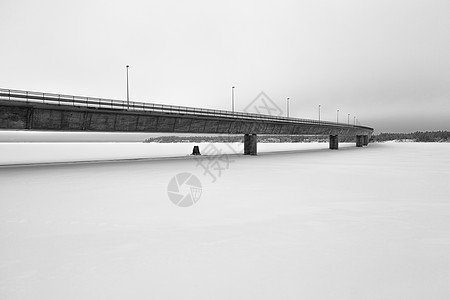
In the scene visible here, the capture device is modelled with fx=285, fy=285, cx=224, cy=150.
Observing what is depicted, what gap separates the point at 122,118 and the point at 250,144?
73.6 feet

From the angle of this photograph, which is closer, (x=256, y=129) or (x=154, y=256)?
(x=154, y=256)

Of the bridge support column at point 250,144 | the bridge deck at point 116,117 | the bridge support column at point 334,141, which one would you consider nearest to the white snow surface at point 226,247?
the bridge deck at point 116,117

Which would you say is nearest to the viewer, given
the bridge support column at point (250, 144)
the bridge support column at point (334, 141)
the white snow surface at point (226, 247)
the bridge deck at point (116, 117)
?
the white snow surface at point (226, 247)

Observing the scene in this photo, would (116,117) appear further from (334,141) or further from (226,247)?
(334,141)

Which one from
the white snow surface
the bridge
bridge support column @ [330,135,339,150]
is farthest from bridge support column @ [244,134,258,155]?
the white snow surface

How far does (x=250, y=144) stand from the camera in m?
48.5

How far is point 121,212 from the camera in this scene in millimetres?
10266

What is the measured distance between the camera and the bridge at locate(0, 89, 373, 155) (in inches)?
1046

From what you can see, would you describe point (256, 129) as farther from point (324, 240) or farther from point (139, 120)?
point (324, 240)

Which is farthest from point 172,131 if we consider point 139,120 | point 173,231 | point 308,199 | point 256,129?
point 173,231

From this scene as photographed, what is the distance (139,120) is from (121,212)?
1044 inches

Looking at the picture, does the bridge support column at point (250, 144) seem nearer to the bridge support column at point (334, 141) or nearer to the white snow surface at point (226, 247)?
the bridge support column at point (334, 141)

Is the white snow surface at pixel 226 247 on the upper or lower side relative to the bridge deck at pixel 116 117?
lower

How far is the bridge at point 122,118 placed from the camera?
2658cm
